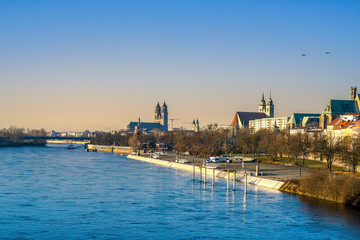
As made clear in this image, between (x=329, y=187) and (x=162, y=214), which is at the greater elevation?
(x=329, y=187)

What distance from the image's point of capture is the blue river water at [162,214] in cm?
4062

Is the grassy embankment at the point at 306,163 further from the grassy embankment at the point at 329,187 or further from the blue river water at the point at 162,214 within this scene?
the blue river water at the point at 162,214

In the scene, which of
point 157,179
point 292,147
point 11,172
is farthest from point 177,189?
point 292,147

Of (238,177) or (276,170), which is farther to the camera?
(276,170)

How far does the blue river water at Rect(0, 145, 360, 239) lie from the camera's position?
4062 centimetres

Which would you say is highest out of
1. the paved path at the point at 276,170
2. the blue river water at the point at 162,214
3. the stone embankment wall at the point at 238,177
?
the paved path at the point at 276,170

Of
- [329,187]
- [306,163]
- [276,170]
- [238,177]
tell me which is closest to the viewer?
[329,187]

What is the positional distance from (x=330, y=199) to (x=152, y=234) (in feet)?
83.9

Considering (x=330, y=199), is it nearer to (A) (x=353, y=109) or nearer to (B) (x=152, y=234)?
(B) (x=152, y=234)

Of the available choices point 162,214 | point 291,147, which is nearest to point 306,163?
point 291,147

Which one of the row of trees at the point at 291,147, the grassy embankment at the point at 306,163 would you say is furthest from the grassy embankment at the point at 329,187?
the grassy embankment at the point at 306,163

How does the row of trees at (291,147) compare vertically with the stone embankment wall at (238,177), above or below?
above

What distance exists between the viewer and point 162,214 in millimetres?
48375

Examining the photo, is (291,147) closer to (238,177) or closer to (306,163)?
(306,163)
